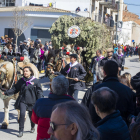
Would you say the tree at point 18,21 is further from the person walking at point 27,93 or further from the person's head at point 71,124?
the person's head at point 71,124

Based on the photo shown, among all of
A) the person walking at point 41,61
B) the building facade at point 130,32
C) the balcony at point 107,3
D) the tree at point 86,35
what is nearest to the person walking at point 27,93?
the tree at point 86,35

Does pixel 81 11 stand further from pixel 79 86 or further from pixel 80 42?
pixel 79 86

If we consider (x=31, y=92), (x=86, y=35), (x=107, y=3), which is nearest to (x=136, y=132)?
(x=31, y=92)

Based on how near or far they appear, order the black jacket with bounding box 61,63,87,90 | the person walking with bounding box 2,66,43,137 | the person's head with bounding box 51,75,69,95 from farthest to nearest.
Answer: the black jacket with bounding box 61,63,87,90, the person walking with bounding box 2,66,43,137, the person's head with bounding box 51,75,69,95

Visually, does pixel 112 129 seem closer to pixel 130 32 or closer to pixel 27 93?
pixel 27 93

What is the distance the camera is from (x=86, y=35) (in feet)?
35.3

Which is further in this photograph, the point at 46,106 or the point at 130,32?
the point at 130,32

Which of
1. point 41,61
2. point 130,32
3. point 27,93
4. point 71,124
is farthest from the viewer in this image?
point 130,32

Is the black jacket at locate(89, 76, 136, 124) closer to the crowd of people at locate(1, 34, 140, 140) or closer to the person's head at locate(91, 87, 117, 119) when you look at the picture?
the crowd of people at locate(1, 34, 140, 140)

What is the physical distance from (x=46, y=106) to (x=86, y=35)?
7.73 m

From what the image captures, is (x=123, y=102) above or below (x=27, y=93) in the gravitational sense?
above

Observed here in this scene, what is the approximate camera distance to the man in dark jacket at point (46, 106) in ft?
10.8

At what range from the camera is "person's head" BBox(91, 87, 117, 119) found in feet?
9.11

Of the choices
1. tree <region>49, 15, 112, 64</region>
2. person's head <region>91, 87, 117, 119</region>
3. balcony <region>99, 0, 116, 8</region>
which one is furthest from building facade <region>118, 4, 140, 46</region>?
person's head <region>91, 87, 117, 119</region>
